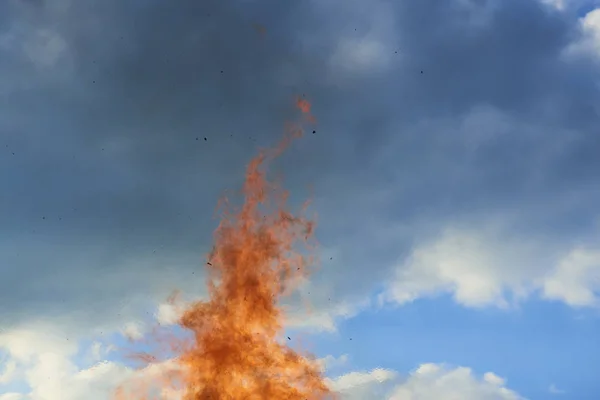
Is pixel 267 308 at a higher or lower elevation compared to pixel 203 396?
higher

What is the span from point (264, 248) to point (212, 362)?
13.9m

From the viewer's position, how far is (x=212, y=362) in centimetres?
10481

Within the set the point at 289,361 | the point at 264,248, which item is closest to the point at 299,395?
the point at 289,361

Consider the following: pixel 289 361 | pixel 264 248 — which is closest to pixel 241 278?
pixel 264 248

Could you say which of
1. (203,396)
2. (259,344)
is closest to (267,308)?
(259,344)

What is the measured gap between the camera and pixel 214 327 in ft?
348

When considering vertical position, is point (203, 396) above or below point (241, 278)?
below

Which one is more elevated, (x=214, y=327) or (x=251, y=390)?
(x=214, y=327)

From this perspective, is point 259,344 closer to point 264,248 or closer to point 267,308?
point 267,308

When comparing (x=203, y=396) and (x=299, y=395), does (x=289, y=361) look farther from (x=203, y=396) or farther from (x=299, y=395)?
(x=203, y=396)

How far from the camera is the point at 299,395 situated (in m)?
103

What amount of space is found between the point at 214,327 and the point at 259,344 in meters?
5.50

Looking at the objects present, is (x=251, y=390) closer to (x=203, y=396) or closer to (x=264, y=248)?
→ (x=203, y=396)

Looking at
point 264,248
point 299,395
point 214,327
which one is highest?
point 264,248
